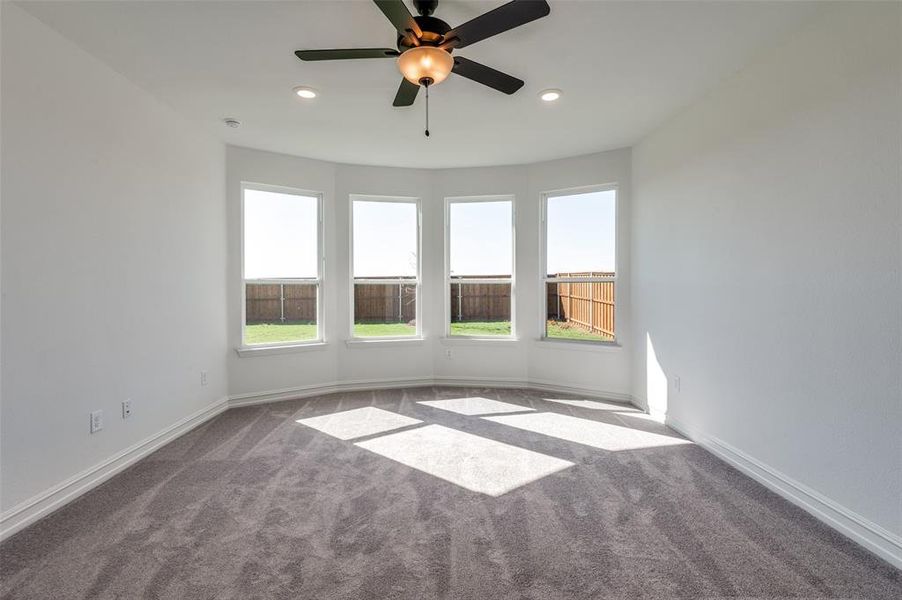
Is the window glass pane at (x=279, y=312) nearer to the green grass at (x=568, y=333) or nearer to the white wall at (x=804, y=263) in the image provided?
the green grass at (x=568, y=333)

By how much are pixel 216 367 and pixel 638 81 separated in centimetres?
433

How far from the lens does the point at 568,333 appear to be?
4730 millimetres

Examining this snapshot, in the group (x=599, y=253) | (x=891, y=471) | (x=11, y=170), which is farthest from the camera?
(x=599, y=253)

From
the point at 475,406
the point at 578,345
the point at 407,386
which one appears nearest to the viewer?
the point at 475,406

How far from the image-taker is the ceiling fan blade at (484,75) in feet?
6.73

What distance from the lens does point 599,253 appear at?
4535 mm

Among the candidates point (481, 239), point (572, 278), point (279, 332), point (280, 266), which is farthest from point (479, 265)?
point (279, 332)

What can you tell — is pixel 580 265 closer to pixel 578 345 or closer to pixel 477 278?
pixel 578 345

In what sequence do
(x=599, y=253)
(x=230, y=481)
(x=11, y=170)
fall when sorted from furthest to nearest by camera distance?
(x=599, y=253) < (x=230, y=481) < (x=11, y=170)

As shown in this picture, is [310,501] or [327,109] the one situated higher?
[327,109]

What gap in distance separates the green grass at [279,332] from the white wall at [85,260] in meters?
0.69

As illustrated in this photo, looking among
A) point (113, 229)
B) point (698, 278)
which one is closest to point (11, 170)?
point (113, 229)

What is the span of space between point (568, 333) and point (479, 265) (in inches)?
51.8

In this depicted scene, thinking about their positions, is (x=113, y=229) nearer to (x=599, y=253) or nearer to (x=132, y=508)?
(x=132, y=508)
